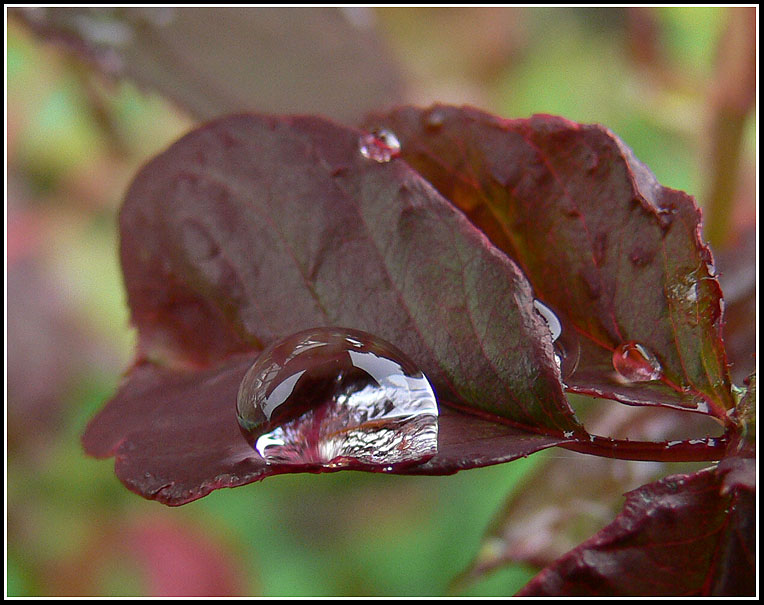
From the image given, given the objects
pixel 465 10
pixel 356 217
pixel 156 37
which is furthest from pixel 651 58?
pixel 356 217

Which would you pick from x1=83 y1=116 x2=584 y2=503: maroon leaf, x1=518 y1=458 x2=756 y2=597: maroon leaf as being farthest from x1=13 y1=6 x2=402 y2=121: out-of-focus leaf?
x1=518 y1=458 x2=756 y2=597: maroon leaf

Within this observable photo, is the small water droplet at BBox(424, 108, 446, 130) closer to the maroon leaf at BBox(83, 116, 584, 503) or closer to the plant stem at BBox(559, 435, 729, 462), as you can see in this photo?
the maroon leaf at BBox(83, 116, 584, 503)

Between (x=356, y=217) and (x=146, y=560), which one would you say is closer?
(x=356, y=217)

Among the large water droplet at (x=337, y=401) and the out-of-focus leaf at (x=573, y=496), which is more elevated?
the large water droplet at (x=337, y=401)

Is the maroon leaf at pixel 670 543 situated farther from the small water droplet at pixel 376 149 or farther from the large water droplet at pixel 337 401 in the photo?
the small water droplet at pixel 376 149

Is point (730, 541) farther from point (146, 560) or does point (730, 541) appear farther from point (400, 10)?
point (400, 10)

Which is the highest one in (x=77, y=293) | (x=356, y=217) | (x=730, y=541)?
(x=356, y=217)

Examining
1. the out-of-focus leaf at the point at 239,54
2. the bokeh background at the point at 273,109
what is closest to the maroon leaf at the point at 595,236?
the bokeh background at the point at 273,109
